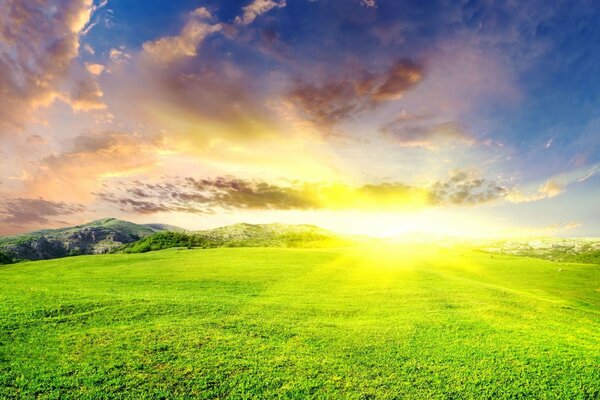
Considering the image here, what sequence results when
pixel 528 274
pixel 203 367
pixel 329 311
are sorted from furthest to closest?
pixel 528 274
pixel 329 311
pixel 203 367

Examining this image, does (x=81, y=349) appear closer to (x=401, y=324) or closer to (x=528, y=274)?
(x=401, y=324)

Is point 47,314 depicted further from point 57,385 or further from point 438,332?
point 438,332

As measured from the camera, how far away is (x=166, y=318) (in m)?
25.8

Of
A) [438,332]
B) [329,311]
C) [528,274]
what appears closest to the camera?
[438,332]

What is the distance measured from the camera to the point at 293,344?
878 inches

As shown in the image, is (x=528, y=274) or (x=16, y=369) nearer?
(x=16, y=369)

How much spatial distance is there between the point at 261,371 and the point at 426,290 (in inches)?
1224

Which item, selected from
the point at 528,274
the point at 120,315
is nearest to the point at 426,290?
the point at 120,315

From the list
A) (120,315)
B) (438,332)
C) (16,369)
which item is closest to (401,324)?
(438,332)

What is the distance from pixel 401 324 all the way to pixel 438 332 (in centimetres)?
291

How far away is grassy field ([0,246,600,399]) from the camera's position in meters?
16.5

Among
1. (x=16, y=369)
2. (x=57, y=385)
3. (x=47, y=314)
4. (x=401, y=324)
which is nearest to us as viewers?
(x=57, y=385)

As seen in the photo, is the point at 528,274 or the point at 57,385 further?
the point at 528,274

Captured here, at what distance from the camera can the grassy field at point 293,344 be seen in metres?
16.5
